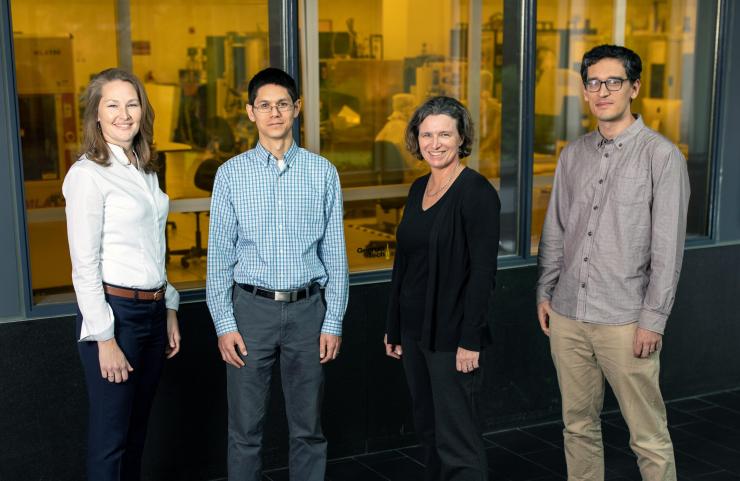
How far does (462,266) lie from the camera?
3635 millimetres

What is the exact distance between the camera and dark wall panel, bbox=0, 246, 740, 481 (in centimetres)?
430

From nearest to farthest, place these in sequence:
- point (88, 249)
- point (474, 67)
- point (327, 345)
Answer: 1. point (88, 249)
2. point (327, 345)
3. point (474, 67)

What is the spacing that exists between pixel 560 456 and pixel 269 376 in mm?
1918

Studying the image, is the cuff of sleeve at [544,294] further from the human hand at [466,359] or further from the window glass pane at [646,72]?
the window glass pane at [646,72]

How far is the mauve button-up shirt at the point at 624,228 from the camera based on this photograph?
12.2 ft

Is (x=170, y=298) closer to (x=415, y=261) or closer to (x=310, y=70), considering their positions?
(x=415, y=261)

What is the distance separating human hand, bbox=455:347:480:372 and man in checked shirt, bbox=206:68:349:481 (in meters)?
0.52

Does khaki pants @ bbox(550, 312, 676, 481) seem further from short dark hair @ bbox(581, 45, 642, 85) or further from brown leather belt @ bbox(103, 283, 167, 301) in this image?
brown leather belt @ bbox(103, 283, 167, 301)

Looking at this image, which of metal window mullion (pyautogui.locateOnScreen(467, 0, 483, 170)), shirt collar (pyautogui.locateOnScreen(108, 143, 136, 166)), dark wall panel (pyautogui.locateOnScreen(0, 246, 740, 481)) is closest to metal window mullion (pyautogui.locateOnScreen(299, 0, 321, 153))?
dark wall panel (pyautogui.locateOnScreen(0, 246, 740, 481))

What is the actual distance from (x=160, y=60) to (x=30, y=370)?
1.86 metres

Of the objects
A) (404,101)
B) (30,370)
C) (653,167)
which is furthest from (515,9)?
(30,370)

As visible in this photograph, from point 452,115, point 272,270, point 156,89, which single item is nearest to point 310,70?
point 156,89

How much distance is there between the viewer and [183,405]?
463 centimetres

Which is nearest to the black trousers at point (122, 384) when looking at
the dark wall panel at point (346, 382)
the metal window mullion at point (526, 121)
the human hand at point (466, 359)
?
the dark wall panel at point (346, 382)
